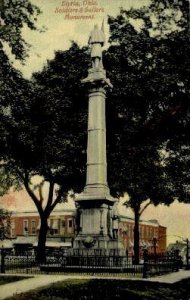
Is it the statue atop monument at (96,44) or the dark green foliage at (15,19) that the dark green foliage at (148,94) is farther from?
the dark green foliage at (15,19)

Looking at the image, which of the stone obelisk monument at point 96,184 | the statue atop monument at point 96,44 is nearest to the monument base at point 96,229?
the stone obelisk monument at point 96,184

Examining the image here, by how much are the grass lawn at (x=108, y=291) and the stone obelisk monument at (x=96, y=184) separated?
11.4ft

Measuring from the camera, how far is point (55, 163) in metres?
20.9

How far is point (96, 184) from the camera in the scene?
1545 centimetres

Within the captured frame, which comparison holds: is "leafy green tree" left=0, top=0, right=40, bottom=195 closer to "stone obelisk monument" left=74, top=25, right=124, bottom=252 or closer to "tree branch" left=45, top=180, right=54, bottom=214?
"stone obelisk monument" left=74, top=25, right=124, bottom=252

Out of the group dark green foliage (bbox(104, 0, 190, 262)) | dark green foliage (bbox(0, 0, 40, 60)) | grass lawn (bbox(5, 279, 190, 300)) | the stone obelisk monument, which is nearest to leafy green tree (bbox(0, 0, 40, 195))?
dark green foliage (bbox(0, 0, 40, 60))

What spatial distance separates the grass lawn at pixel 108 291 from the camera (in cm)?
937

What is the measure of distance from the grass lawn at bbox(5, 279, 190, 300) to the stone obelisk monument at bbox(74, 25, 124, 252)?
347 centimetres

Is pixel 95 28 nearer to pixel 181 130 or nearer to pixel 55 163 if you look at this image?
pixel 181 130

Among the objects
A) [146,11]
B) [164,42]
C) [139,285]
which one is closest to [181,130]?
[164,42]

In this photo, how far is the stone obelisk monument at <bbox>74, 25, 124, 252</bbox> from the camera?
14.9 meters

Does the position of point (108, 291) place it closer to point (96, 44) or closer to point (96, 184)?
point (96, 184)

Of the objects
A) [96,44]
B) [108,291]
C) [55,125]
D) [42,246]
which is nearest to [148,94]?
[96,44]

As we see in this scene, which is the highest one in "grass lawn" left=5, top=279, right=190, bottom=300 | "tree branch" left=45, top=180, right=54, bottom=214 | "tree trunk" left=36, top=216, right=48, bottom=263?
"tree branch" left=45, top=180, right=54, bottom=214
